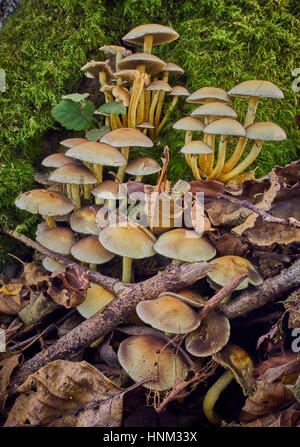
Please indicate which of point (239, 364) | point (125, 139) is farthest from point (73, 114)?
point (239, 364)

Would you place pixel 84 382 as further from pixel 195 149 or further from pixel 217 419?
pixel 195 149

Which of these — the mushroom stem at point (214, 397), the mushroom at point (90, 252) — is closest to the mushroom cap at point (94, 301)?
the mushroom at point (90, 252)

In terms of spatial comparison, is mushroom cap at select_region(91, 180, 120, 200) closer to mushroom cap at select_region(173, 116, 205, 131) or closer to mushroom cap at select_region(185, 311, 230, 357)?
mushroom cap at select_region(173, 116, 205, 131)

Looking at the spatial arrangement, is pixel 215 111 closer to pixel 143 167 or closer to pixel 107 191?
pixel 143 167

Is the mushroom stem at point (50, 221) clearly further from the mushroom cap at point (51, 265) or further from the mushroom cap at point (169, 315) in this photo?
the mushroom cap at point (169, 315)
